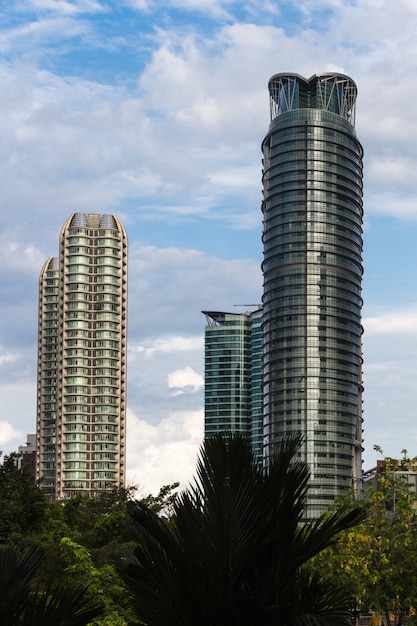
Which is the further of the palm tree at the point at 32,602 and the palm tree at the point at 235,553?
the palm tree at the point at 235,553

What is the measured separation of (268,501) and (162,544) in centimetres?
117

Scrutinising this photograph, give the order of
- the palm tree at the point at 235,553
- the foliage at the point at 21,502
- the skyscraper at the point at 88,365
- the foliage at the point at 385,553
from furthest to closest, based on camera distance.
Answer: the skyscraper at the point at 88,365, the foliage at the point at 21,502, the foliage at the point at 385,553, the palm tree at the point at 235,553

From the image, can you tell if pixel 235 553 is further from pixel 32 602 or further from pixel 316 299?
pixel 316 299

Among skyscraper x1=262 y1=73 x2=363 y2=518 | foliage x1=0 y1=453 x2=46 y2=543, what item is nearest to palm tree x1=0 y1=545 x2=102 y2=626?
foliage x1=0 y1=453 x2=46 y2=543

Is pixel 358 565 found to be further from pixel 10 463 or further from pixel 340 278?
pixel 340 278

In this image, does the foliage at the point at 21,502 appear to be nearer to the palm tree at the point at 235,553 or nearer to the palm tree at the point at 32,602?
the palm tree at the point at 235,553

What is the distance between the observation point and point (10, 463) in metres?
52.6

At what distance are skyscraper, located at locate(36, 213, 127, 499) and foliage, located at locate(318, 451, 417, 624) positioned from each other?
479 ft

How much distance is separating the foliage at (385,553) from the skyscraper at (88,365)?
14587 cm

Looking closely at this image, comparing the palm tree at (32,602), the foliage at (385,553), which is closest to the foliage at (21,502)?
the foliage at (385,553)

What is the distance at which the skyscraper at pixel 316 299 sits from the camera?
185125mm

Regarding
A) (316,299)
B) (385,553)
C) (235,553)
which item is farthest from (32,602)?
(316,299)

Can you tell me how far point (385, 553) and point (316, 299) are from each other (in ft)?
511

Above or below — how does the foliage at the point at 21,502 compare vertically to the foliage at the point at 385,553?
above
